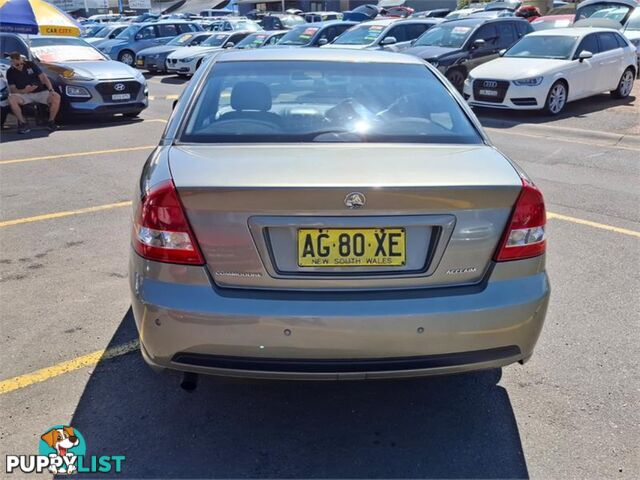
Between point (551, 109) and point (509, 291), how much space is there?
33.3ft

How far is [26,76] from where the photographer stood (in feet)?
36.1

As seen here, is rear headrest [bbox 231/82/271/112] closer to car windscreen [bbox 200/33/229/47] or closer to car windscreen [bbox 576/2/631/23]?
car windscreen [bbox 576/2/631/23]

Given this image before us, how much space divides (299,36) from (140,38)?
8336 millimetres

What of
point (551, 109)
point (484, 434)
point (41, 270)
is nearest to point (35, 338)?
point (41, 270)

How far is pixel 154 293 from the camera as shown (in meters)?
2.56

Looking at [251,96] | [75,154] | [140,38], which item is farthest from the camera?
[140,38]

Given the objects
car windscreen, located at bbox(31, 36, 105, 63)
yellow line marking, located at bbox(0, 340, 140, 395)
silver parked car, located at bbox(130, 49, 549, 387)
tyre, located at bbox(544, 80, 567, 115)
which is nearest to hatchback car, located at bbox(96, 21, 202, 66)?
car windscreen, located at bbox(31, 36, 105, 63)

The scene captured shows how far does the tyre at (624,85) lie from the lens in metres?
13.2

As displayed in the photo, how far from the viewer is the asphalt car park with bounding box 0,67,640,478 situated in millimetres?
2723

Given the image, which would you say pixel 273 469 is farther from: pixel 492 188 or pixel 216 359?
pixel 492 188

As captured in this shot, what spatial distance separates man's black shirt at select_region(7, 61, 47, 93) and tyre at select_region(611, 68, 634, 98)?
451 inches

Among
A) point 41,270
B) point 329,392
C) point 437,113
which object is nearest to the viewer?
point 329,392

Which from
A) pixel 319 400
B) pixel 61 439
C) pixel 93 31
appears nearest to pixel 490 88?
pixel 319 400

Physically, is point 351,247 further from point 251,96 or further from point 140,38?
point 140,38
